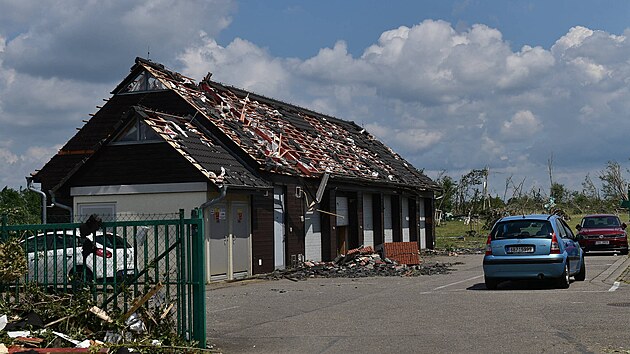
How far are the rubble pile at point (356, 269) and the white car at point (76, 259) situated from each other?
13.9 metres

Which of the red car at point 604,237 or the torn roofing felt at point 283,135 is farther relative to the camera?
the red car at point 604,237

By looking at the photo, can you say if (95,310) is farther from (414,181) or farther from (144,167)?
(414,181)

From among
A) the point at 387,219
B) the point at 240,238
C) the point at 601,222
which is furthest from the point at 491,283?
the point at 387,219

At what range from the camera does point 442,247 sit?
4572cm

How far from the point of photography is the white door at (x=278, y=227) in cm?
2734

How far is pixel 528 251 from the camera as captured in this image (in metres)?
18.1

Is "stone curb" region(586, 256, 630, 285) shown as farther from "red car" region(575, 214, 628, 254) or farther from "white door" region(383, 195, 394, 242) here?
"white door" region(383, 195, 394, 242)

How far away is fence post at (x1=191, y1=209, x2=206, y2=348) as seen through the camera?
34.6ft

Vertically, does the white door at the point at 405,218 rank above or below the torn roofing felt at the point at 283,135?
below

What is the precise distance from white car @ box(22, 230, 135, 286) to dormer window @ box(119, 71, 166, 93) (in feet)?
56.2

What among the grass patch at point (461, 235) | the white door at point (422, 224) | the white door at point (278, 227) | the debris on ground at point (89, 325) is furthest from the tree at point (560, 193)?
the debris on ground at point (89, 325)

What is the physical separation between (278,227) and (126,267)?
1672 centimetres

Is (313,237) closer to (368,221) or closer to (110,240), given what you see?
(368,221)

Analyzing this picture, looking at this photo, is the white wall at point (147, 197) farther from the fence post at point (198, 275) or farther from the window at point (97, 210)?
the fence post at point (198, 275)
